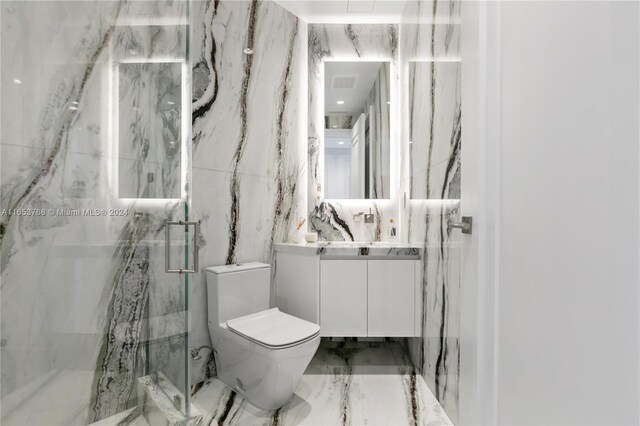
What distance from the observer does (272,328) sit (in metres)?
1.64

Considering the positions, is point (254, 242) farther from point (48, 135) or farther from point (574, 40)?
point (574, 40)

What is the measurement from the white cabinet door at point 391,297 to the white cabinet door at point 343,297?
0.06m

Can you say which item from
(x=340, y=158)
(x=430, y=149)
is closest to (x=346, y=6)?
(x=340, y=158)

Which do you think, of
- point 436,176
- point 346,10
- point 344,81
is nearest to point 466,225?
point 436,176

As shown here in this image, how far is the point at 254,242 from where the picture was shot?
7.06ft

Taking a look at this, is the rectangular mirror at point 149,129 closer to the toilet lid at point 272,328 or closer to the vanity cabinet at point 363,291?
the toilet lid at point 272,328

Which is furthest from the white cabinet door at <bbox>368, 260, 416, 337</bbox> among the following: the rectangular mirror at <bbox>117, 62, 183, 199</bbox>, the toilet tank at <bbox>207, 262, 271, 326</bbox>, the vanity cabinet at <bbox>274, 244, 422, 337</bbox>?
the rectangular mirror at <bbox>117, 62, 183, 199</bbox>

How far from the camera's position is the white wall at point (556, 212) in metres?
0.56

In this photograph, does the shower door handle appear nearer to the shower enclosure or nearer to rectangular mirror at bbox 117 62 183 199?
the shower enclosure

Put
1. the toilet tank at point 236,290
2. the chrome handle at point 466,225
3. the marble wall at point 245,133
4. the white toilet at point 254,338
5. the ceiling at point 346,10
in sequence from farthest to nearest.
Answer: the ceiling at point 346,10 → the marble wall at point 245,133 → the toilet tank at point 236,290 → the white toilet at point 254,338 → the chrome handle at point 466,225

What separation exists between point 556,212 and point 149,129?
1.36 m

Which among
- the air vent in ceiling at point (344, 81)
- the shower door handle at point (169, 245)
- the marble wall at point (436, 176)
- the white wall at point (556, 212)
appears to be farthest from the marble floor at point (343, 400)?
the air vent in ceiling at point (344, 81)

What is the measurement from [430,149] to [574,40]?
1053 millimetres

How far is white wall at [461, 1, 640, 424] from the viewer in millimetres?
558
